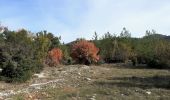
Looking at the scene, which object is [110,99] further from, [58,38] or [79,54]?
[58,38]

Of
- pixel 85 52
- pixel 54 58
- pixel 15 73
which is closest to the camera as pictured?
pixel 15 73

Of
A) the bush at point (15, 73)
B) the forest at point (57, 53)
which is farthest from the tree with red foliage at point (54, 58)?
the bush at point (15, 73)

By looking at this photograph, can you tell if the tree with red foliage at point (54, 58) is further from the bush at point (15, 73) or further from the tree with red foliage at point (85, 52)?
the bush at point (15, 73)

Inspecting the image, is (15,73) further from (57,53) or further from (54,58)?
(57,53)

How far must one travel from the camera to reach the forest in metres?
34.6

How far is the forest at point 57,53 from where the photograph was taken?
3462cm

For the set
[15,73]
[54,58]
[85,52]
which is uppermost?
[85,52]

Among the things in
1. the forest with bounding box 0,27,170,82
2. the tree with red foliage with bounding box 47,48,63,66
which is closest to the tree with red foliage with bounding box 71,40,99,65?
the forest with bounding box 0,27,170,82

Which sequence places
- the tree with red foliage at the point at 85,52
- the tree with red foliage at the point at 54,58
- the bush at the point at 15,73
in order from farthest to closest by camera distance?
the tree with red foliage at the point at 85,52
the tree with red foliage at the point at 54,58
the bush at the point at 15,73

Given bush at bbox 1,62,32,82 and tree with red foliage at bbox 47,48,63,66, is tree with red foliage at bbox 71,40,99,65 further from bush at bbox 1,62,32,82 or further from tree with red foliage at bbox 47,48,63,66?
bush at bbox 1,62,32,82

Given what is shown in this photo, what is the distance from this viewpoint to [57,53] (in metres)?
63.8

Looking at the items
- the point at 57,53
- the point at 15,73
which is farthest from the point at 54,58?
the point at 15,73

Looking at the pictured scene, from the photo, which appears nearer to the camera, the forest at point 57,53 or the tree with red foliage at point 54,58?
the forest at point 57,53

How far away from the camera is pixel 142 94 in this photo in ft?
85.0
